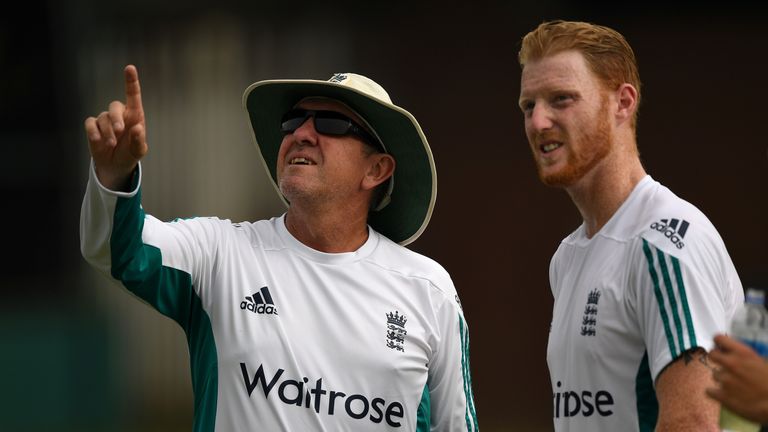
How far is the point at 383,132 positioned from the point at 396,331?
83cm

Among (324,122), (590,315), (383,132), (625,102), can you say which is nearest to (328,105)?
(324,122)

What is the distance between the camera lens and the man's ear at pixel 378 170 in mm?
4965

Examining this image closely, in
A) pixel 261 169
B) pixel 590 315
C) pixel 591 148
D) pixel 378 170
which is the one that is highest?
pixel 591 148

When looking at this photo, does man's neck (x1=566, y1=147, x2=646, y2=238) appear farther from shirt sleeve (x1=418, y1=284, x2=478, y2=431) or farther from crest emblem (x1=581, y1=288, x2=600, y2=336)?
shirt sleeve (x1=418, y1=284, x2=478, y2=431)

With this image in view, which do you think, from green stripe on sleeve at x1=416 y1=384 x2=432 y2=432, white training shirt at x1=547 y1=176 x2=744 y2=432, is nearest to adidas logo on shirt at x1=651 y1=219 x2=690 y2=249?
white training shirt at x1=547 y1=176 x2=744 y2=432

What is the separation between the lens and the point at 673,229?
12.7 feet

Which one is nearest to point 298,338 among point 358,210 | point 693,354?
point 358,210

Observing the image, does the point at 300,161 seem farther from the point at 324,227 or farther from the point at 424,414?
the point at 424,414

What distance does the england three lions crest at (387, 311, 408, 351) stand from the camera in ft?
15.1

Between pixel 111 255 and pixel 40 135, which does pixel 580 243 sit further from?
pixel 40 135

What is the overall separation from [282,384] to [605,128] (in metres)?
1.37

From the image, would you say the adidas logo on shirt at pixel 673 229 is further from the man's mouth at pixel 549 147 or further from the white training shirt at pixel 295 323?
the white training shirt at pixel 295 323

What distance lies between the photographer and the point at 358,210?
493cm

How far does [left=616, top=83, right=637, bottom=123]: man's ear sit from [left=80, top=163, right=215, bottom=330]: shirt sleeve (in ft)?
4.90
